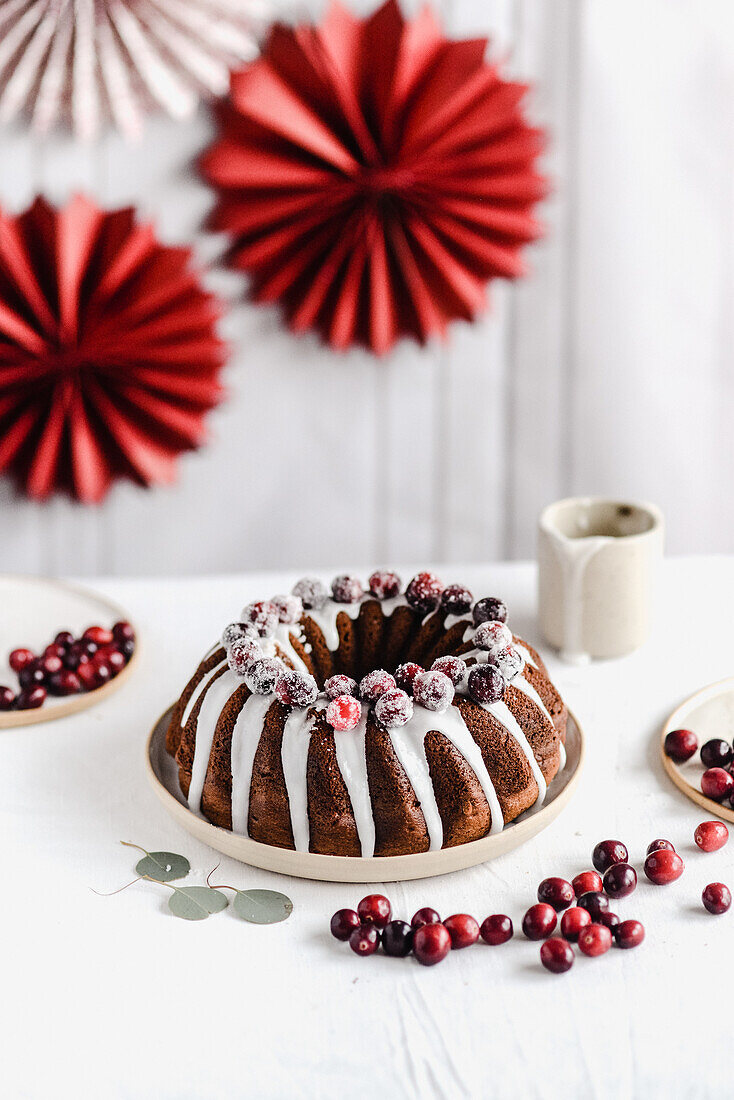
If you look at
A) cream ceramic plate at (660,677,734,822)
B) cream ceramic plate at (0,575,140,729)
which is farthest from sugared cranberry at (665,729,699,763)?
cream ceramic plate at (0,575,140,729)

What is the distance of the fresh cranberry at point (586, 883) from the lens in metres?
0.82

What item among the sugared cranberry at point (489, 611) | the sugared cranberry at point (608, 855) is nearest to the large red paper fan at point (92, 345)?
the sugared cranberry at point (489, 611)

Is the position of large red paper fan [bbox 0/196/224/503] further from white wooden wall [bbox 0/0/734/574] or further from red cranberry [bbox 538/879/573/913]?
red cranberry [bbox 538/879/573/913]

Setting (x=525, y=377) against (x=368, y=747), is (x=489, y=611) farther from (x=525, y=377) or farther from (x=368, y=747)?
(x=525, y=377)

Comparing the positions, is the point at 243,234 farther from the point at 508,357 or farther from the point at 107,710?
the point at 107,710

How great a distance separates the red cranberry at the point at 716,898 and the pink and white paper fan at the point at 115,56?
123 cm

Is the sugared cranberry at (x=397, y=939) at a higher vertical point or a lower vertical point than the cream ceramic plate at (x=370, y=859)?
lower

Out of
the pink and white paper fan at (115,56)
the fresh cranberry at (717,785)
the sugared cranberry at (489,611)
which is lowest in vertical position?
the fresh cranberry at (717,785)

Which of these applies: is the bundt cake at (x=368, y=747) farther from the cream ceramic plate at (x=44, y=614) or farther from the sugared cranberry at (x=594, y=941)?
the cream ceramic plate at (x=44, y=614)

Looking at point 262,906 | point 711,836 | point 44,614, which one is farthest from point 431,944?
point 44,614

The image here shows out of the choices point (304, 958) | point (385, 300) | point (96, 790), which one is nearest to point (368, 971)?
point (304, 958)

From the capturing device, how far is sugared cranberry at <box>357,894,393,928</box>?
2.59 ft

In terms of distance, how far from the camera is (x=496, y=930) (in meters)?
0.77

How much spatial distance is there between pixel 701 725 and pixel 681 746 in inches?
3.2
